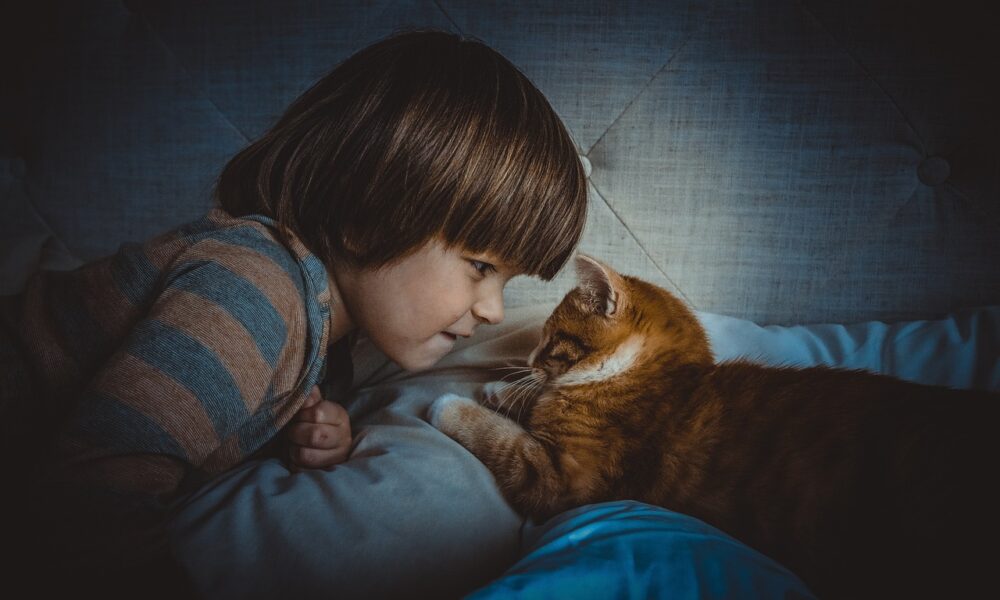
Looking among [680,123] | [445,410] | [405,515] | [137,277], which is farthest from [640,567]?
[680,123]

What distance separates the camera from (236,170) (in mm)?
845

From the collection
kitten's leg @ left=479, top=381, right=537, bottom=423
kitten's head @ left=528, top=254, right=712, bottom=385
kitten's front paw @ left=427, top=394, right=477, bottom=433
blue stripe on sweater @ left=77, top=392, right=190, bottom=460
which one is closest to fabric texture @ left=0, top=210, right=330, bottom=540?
blue stripe on sweater @ left=77, top=392, right=190, bottom=460

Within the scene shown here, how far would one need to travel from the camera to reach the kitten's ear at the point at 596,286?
0.84m

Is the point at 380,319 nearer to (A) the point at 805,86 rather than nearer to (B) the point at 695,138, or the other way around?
(B) the point at 695,138

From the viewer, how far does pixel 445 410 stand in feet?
2.77

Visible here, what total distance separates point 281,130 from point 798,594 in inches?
33.3

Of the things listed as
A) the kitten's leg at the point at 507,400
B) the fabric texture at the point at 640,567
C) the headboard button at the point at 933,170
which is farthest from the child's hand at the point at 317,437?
the headboard button at the point at 933,170

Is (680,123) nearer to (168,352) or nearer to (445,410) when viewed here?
(445,410)

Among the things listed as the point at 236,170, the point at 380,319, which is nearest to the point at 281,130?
the point at 236,170

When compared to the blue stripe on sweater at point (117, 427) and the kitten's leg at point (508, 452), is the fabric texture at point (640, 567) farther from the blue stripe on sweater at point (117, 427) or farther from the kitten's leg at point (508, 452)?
the blue stripe on sweater at point (117, 427)

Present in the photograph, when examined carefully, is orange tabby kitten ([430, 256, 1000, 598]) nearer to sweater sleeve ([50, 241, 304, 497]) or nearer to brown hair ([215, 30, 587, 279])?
brown hair ([215, 30, 587, 279])

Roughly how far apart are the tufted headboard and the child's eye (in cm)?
33

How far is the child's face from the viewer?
791 mm

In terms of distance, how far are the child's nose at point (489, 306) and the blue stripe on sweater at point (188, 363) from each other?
0.36m
